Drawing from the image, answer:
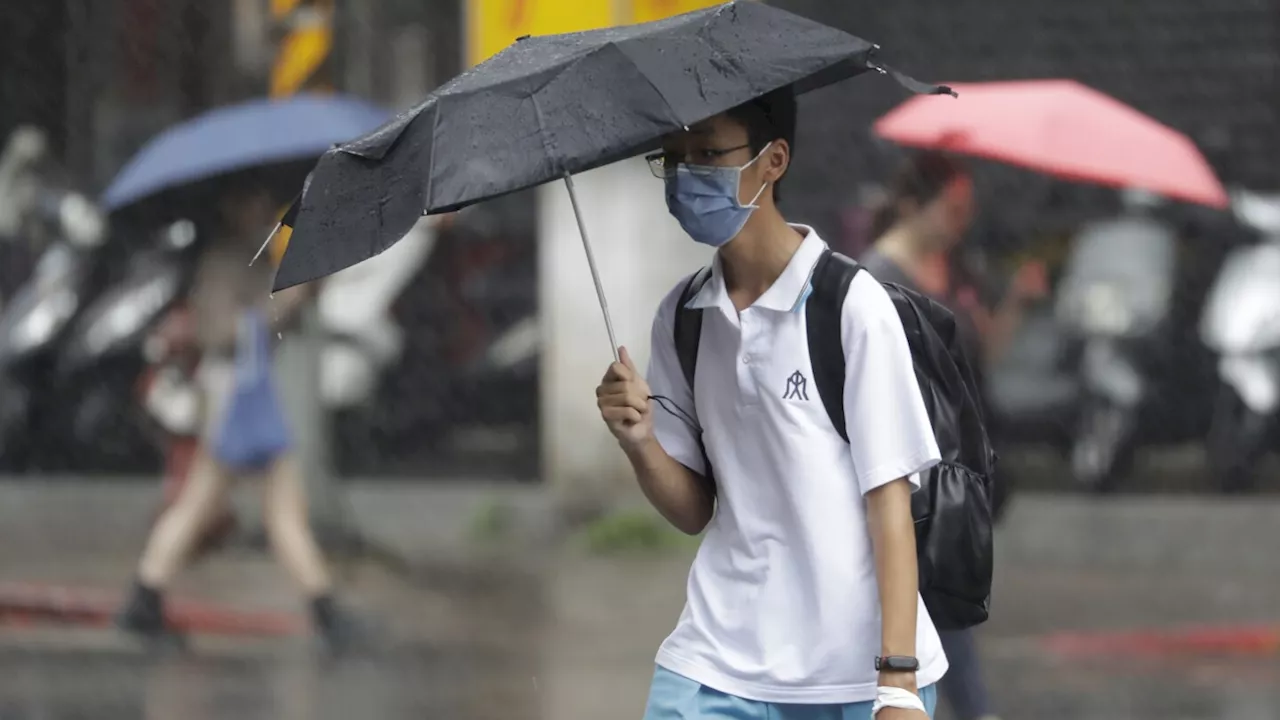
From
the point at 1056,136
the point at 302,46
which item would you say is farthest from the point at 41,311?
the point at 1056,136

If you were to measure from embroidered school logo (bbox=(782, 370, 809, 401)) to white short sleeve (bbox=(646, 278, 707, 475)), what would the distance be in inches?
9.9

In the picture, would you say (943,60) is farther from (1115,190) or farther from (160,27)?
(160,27)

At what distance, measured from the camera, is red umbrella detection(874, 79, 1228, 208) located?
6004 millimetres

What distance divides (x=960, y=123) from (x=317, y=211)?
3.25 m

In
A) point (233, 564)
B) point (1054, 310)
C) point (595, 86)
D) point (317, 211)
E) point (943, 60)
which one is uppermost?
point (595, 86)

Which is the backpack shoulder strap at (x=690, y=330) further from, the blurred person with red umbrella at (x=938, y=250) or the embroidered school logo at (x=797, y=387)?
the blurred person with red umbrella at (x=938, y=250)

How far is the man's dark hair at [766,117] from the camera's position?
10.8 feet

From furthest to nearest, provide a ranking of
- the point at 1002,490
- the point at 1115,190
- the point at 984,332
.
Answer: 1. the point at 1115,190
2. the point at 984,332
3. the point at 1002,490

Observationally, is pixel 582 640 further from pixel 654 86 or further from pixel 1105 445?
pixel 654 86

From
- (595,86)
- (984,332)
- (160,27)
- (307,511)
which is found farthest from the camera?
(160,27)

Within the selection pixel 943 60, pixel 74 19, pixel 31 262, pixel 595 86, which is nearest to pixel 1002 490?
pixel 595 86

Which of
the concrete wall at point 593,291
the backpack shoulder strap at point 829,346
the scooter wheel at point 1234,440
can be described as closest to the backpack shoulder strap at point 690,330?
the backpack shoulder strap at point 829,346

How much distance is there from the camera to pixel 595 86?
3018 millimetres

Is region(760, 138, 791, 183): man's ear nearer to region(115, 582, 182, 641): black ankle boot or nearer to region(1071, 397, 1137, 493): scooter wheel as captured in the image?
region(115, 582, 182, 641): black ankle boot
